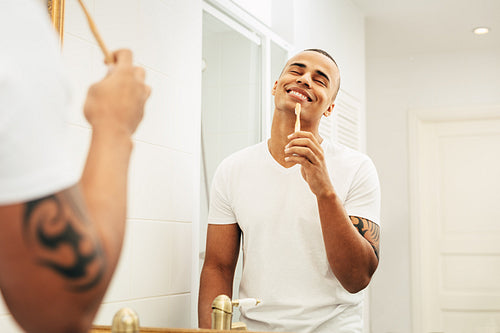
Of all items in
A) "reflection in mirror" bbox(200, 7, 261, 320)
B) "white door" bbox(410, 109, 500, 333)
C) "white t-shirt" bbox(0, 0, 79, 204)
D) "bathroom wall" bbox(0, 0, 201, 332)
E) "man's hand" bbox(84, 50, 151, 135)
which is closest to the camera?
"white t-shirt" bbox(0, 0, 79, 204)

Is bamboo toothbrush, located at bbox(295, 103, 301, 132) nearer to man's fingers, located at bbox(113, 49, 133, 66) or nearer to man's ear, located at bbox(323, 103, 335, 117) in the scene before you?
man's ear, located at bbox(323, 103, 335, 117)

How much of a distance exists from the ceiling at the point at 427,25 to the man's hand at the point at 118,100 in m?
0.57

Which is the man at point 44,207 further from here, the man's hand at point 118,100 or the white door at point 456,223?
the white door at point 456,223

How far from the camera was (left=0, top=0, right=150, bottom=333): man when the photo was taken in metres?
0.36

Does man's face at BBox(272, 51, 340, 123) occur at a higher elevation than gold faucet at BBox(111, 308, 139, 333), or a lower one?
higher

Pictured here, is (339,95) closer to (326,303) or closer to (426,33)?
(426,33)

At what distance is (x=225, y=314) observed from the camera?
955mm

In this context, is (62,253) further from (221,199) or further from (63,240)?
(221,199)

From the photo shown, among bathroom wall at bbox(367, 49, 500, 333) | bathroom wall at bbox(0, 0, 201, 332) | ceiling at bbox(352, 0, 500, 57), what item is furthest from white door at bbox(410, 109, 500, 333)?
bathroom wall at bbox(0, 0, 201, 332)

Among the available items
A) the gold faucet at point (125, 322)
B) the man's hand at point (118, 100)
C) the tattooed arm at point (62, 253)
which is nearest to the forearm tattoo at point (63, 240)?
the tattooed arm at point (62, 253)

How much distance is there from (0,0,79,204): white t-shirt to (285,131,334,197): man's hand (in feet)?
1.80

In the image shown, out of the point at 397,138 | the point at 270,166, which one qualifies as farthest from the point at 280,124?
the point at 397,138

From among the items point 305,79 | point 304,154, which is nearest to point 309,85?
point 305,79

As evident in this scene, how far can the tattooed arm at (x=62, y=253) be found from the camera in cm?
37
